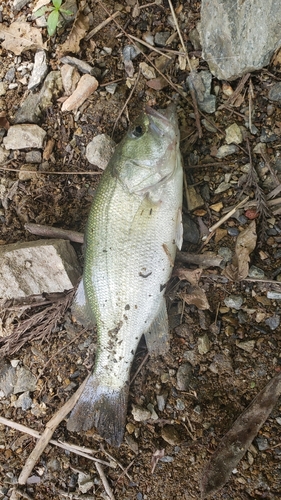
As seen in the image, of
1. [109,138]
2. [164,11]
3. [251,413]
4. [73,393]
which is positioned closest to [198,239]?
[109,138]

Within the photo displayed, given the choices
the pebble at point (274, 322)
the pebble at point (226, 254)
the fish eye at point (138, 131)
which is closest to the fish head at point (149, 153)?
the fish eye at point (138, 131)

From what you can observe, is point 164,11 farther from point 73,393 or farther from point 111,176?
point 73,393

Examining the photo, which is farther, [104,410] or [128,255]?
[104,410]

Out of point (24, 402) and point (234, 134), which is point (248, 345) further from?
point (24, 402)

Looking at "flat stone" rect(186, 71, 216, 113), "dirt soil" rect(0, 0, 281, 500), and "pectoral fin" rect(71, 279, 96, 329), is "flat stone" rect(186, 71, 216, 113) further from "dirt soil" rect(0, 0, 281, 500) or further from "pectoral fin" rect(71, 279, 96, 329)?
"pectoral fin" rect(71, 279, 96, 329)

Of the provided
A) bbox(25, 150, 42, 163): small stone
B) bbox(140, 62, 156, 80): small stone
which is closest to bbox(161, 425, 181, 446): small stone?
bbox(25, 150, 42, 163): small stone

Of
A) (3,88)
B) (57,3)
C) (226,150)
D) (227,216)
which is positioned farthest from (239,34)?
(3,88)

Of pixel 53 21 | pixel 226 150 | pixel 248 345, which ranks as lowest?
pixel 248 345
